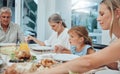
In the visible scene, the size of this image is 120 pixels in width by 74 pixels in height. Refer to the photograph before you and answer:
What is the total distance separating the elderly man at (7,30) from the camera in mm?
3117

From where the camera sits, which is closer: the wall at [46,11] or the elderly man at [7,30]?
the elderly man at [7,30]

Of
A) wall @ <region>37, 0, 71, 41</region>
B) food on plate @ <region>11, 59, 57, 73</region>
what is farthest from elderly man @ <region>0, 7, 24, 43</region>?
food on plate @ <region>11, 59, 57, 73</region>

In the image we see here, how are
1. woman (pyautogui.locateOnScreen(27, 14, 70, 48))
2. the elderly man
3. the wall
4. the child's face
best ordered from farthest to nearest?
the wall, the elderly man, woman (pyautogui.locateOnScreen(27, 14, 70, 48)), the child's face

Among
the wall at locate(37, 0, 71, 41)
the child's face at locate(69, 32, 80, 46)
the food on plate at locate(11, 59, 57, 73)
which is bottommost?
the food on plate at locate(11, 59, 57, 73)

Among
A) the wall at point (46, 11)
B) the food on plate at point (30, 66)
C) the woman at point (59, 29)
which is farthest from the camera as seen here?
the wall at point (46, 11)

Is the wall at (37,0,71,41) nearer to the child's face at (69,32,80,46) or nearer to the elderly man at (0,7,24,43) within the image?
the elderly man at (0,7,24,43)

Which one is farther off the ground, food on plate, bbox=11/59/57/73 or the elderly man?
the elderly man

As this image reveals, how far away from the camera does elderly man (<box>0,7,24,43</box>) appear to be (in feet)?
10.2

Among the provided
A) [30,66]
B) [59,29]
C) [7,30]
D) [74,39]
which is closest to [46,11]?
[7,30]

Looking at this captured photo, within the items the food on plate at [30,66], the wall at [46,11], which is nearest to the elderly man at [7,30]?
the wall at [46,11]

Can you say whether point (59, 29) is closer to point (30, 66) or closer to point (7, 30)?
point (7, 30)

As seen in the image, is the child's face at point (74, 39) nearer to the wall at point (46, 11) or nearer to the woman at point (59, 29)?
the woman at point (59, 29)

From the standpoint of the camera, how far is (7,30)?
318 cm

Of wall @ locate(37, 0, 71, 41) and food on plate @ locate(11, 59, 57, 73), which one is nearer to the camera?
food on plate @ locate(11, 59, 57, 73)
